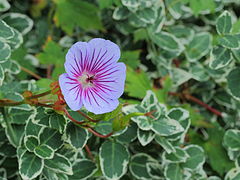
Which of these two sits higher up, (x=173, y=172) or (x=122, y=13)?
(x=122, y=13)

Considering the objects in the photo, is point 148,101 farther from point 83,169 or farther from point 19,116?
point 19,116

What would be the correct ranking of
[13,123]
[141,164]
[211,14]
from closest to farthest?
[13,123] < [141,164] < [211,14]

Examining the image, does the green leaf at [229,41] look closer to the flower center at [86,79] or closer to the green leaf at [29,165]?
the flower center at [86,79]

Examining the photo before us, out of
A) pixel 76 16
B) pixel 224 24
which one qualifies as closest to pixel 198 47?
pixel 224 24

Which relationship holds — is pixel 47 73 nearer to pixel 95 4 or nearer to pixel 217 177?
pixel 95 4

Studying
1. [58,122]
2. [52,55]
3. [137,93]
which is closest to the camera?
[58,122]

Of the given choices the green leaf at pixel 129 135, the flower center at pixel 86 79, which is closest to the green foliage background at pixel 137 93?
the green leaf at pixel 129 135

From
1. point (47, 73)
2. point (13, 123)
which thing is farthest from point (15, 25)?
point (13, 123)
